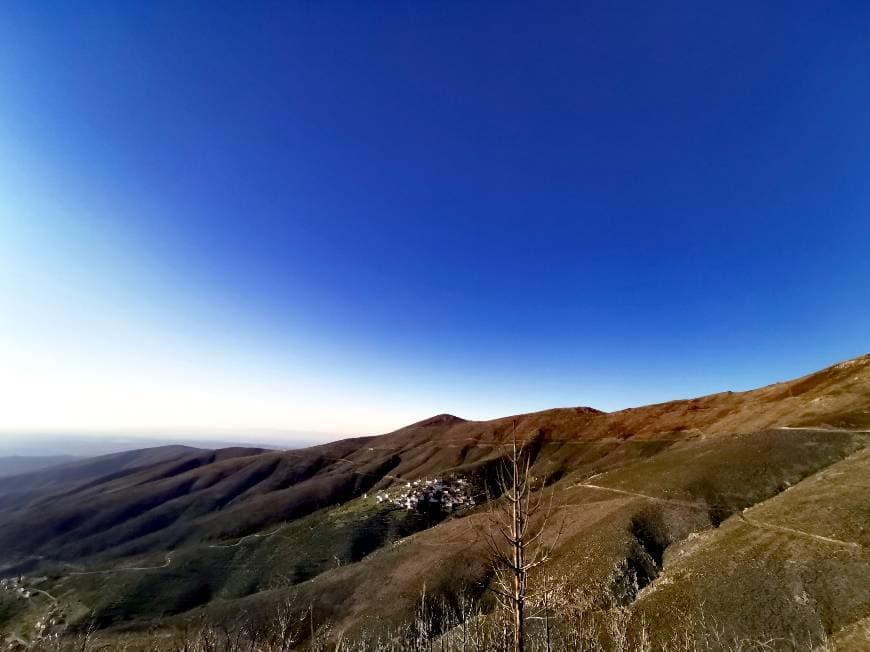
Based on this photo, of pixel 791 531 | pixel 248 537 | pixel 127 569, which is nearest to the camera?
pixel 791 531

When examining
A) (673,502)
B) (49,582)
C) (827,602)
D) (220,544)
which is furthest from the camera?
(220,544)

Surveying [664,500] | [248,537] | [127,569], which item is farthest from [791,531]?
[127,569]

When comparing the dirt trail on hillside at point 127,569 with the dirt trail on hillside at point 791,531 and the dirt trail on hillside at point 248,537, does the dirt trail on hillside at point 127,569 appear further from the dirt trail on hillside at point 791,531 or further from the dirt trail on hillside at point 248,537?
the dirt trail on hillside at point 791,531

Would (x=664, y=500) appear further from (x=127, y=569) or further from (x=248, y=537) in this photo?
(x=127, y=569)

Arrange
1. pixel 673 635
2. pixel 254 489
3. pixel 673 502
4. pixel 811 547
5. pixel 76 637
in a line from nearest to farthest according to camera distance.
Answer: pixel 673 635 → pixel 811 547 → pixel 673 502 → pixel 76 637 → pixel 254 489

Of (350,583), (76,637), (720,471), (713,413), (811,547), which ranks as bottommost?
(76,637)

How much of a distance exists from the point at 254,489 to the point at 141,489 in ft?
161

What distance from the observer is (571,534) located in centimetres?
7194

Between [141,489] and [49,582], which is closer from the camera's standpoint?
[49,582]

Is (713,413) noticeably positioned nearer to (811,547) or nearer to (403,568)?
(811,547)

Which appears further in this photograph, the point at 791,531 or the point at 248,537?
the point at 248,537

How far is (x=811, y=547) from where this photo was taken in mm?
46844

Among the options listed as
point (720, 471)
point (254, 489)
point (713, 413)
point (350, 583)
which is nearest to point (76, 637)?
point (350, 583)

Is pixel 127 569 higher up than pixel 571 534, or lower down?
lower down
